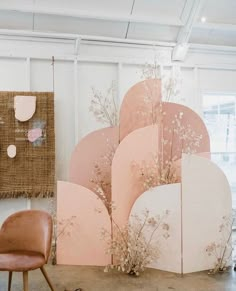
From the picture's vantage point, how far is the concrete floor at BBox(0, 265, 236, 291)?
9.60 feet

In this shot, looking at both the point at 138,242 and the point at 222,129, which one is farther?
the point at 222,129

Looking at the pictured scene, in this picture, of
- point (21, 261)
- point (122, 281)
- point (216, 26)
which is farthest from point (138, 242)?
point (216, 26)

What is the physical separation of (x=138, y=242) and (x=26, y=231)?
42.6 inches

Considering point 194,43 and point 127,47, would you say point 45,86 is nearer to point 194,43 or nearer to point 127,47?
point 127,47

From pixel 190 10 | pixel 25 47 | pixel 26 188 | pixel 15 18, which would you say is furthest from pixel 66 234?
pixel 190 10

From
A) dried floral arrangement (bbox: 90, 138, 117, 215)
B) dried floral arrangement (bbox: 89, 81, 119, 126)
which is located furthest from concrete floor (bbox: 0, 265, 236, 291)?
dried floral arrangement (bbox: 89, 81, 119, 126)

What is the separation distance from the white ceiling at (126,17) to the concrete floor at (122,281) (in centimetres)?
280

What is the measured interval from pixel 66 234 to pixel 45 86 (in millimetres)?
1813

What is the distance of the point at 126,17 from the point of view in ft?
12.9

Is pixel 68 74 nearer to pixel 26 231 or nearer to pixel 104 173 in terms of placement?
pixel 104 173

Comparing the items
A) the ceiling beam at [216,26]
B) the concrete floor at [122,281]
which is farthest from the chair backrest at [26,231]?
the ceiling beam at [216,26]

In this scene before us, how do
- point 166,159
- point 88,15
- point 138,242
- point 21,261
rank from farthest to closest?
1. point 88,15
2. point 166,159
3. point 138,242
4. point 21,261

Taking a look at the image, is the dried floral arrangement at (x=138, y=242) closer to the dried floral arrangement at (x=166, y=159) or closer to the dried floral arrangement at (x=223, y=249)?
the dried floral arrangement at (x=166, y=159)

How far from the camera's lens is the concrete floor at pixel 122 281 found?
293 cm
